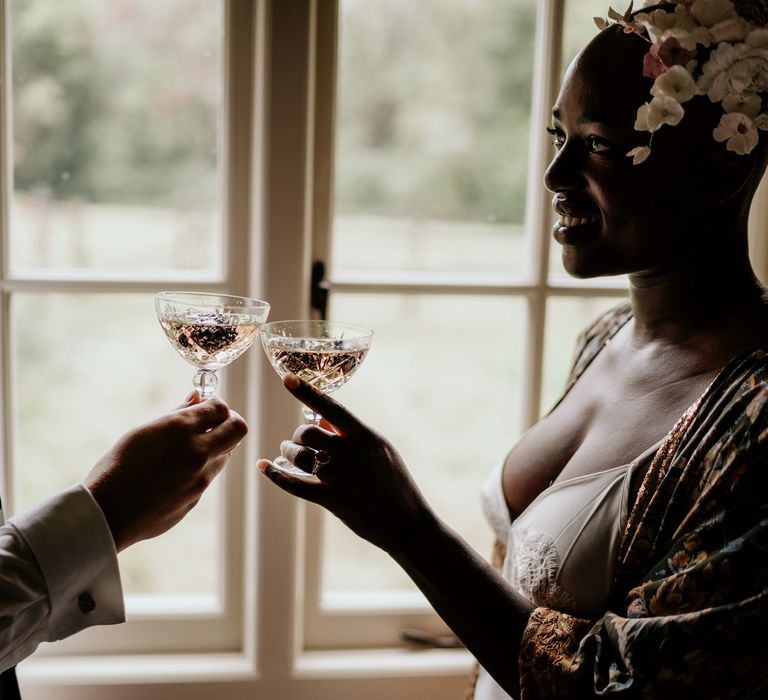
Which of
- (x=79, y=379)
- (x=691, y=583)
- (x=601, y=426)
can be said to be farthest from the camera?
(x=79, y=379)

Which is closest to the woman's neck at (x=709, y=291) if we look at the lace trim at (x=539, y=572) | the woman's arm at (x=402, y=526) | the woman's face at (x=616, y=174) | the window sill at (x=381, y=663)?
the woman's face at (x=616, y=174)

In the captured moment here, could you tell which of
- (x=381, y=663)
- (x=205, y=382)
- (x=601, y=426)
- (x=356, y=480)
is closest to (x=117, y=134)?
(x=205, y=382)

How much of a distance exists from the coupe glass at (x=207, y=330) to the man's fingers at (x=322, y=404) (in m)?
0.12

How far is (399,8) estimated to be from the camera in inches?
73.8

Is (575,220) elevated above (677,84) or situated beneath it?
situated beneath

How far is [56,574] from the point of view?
3.50 ft

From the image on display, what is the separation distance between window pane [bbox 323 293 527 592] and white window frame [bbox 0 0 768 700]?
69 millimetres

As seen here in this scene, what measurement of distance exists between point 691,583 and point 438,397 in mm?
1070

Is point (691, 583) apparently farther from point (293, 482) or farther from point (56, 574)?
point (56, 574)

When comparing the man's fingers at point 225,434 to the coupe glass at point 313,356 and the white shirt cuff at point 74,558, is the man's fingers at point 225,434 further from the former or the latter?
the white shirt cuff at point 74,558

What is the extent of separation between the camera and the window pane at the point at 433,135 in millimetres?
1892

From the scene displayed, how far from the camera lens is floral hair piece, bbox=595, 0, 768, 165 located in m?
1.16

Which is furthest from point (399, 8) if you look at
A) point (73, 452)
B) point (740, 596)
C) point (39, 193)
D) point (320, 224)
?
point (740, 596)

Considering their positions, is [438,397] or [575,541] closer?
[575,541]
